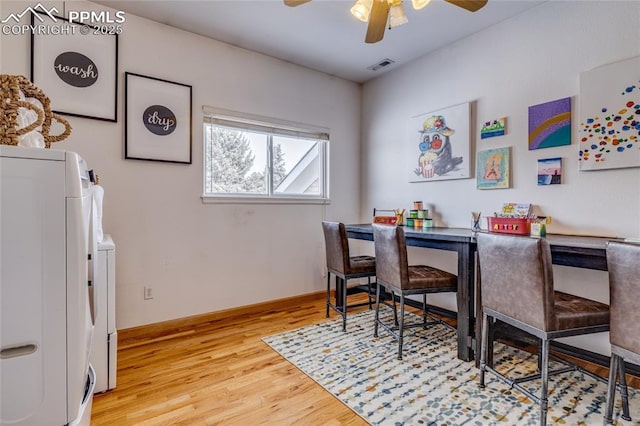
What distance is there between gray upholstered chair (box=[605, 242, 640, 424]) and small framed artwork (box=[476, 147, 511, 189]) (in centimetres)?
136

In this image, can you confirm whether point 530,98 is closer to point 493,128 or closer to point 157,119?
point 493,128

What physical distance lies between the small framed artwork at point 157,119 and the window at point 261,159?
0.21 m

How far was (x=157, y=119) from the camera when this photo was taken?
2.71m

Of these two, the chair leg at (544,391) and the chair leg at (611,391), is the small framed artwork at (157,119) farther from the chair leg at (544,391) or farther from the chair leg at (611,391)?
the chair leg at (611,391)

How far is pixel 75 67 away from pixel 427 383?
3299mm

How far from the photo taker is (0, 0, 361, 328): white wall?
8.41ft

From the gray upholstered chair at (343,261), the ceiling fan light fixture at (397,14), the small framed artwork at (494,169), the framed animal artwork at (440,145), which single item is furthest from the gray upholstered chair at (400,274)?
the ceiling fan light fixture at (397,14)

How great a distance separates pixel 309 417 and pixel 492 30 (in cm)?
325

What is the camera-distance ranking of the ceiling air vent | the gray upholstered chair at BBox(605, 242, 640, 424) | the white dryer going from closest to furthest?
1. the white dryer
2. the gray upholstered chair at BBox(605, 242, 640, 424)
3. the ceiling air vent

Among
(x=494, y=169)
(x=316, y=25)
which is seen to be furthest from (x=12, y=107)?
(x=494, y=169)

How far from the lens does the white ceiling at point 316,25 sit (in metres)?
2.48

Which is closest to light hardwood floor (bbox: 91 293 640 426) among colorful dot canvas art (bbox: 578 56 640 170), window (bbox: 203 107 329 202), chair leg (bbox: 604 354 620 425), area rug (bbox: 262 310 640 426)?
area rug (bbox: 262 310 640 426)

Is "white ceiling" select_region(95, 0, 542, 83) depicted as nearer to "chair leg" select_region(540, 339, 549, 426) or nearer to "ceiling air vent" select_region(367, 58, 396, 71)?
"ceiling air vent" select_region(367, 58, 396, 71)

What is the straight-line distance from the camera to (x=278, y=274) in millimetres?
3441
